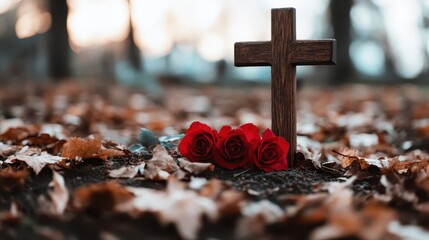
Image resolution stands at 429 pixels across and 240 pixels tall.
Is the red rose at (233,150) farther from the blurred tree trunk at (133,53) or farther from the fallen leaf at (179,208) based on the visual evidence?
the blurred tree trunk at (133,53)

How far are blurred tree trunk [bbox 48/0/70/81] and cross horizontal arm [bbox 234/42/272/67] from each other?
7337 mm

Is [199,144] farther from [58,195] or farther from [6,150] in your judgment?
[6,150]

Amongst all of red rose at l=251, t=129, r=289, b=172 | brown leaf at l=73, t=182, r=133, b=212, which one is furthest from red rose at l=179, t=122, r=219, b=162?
brown leaf at l=73, t=182, r=133, b=212

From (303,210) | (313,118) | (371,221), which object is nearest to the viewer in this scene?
(371,221)

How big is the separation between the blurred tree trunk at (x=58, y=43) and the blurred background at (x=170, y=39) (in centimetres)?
2

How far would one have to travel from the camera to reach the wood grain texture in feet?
8.48

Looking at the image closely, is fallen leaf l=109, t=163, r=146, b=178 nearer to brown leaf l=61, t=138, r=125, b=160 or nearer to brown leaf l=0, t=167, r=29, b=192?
brown leaf l=61, t=138, r=125, b=160

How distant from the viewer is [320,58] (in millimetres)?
2488

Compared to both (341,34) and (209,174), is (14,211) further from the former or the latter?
(341,34)

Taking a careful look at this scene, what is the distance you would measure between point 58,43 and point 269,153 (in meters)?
7.89

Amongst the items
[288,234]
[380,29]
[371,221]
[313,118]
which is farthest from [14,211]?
[380,29]

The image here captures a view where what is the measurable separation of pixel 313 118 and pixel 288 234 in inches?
158

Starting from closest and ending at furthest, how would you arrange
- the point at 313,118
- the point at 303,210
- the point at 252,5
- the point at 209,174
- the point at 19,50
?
the point at 303,210 < the point at 209,174 < the point at 313,118 < the point at 19,50 < the point at 252,5

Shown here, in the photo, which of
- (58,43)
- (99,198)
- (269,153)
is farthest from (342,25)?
(99,198)
